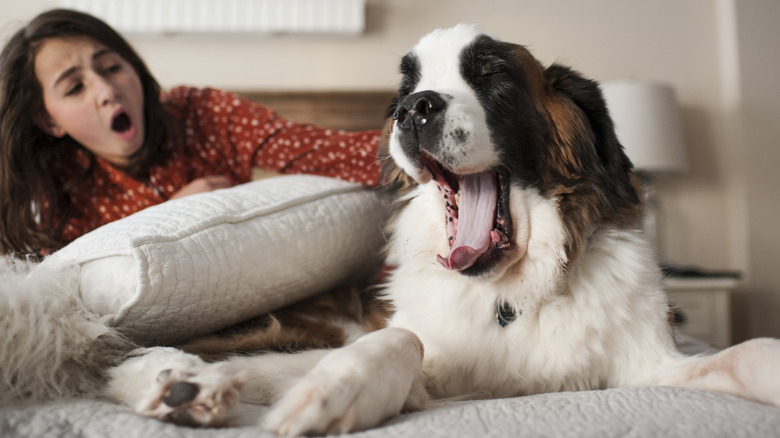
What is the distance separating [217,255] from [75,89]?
3.06 feet

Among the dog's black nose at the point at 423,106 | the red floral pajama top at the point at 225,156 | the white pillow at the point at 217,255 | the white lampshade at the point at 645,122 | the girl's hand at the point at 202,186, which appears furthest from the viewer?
the white lampshade at the point at 645,122

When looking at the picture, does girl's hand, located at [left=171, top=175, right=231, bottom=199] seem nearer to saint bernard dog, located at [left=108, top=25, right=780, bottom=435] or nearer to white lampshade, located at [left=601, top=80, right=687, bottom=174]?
saint bernard dog, located at [left=108, top=25, right=780, bottom=435]

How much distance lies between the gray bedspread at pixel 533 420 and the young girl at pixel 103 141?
2.69 ft

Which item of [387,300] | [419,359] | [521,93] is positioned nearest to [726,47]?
[521,93]

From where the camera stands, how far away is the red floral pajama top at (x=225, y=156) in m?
1.55

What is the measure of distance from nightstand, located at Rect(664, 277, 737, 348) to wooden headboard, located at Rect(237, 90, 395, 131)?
1892mm

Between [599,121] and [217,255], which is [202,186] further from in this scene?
[599,121]

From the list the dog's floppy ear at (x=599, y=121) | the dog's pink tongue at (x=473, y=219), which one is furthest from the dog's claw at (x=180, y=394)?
the dog's floppy ear at (x=599, y=121)

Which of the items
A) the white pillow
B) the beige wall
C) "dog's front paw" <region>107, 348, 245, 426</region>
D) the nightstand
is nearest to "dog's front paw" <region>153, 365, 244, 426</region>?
"dog's front paw" <region>107, 348, 245, 426</region>

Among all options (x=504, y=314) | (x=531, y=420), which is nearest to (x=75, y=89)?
(x=504, y=314)

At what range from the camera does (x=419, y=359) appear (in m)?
0.85

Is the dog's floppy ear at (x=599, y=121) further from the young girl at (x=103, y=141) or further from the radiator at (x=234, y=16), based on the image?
the radiator at (x=234, y=16)

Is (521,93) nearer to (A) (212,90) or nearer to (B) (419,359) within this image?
(B) (419,359)

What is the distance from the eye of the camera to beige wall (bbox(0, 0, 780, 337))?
3428 mm
